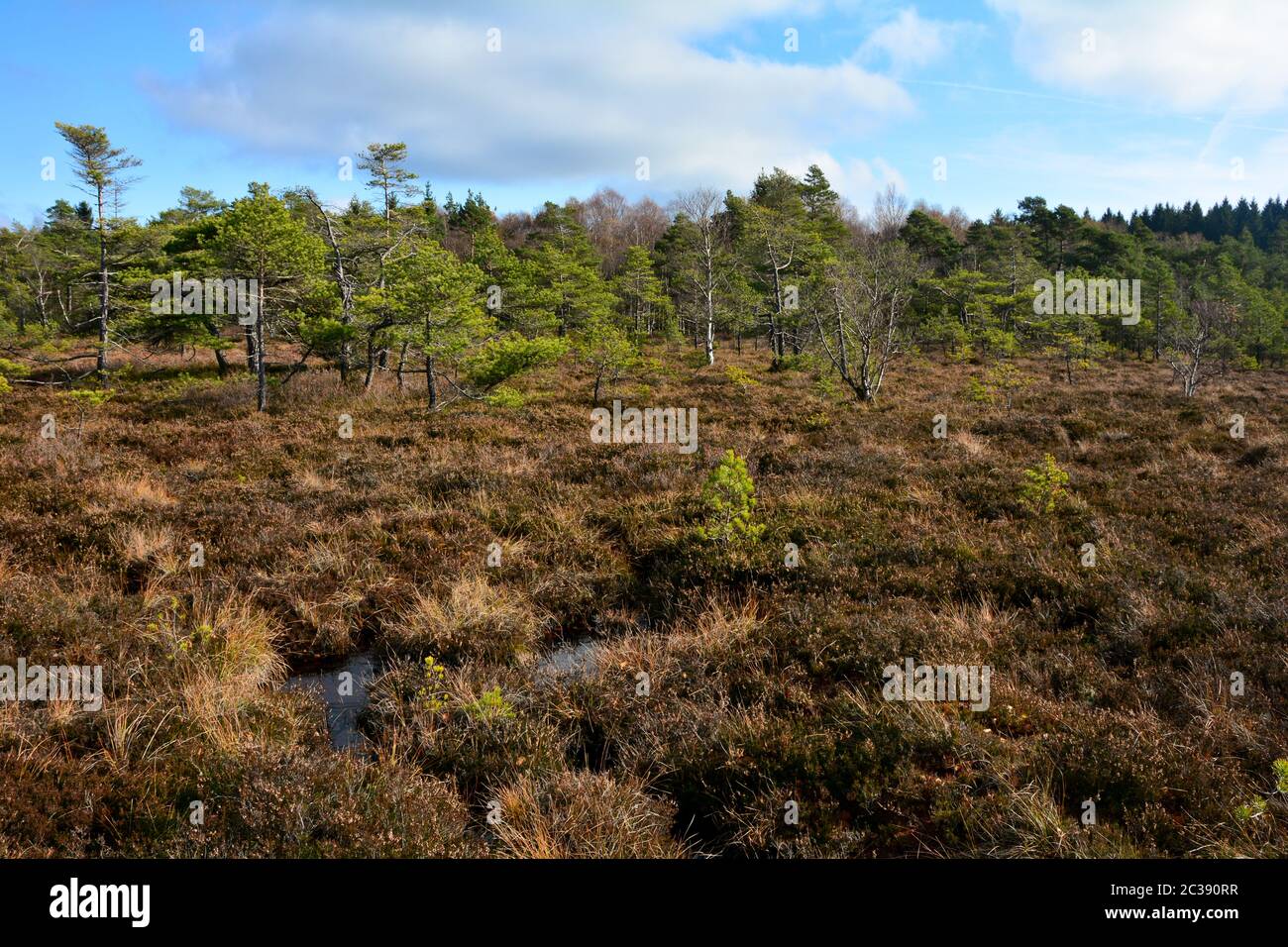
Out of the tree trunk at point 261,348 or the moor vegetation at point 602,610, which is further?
the tree trunk at point 261,348

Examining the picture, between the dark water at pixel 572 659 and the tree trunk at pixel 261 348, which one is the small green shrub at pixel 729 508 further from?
the tree trunk at pixel 261 348

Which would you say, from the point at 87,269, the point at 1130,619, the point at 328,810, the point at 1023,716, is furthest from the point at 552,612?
the point at 87,269

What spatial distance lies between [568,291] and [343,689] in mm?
33389

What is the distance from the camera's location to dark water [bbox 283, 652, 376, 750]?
537 centimetres

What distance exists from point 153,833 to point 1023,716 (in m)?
5.94

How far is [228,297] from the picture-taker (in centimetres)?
1845

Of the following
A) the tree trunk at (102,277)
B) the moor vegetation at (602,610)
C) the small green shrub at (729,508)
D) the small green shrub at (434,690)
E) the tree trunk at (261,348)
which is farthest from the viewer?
the tree trunk at (102,277)

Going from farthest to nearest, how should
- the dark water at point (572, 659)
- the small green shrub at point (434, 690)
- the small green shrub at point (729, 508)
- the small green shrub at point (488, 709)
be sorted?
the small green shrub at point (729, 508)
the dark water at point (572, 659)
the small green shrub at point (434, 690)
the small green shrub at point (488, 709)

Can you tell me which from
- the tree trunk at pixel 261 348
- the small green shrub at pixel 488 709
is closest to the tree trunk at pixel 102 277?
the tree trunk at pixel 261 348

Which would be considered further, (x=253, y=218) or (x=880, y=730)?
(x=253, y=218)

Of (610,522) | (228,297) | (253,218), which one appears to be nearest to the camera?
(610,522)

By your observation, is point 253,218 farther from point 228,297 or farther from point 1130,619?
point 1130,619

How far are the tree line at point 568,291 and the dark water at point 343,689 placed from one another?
12512mm

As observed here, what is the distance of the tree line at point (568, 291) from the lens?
18.8 m
